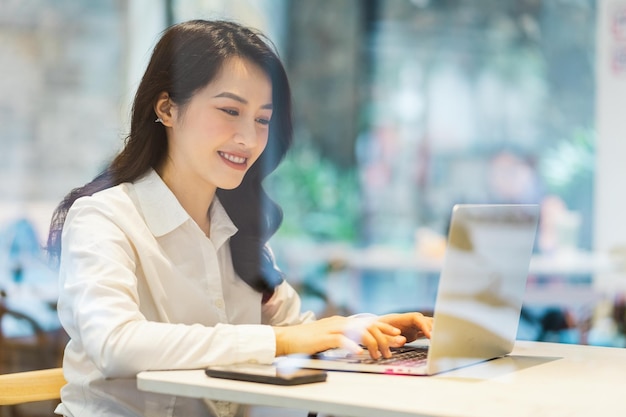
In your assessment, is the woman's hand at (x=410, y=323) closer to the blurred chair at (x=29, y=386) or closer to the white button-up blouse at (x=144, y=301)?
the white button-up blouse at (x=144, y=301)

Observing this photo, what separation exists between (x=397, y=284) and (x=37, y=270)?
7.36 ft

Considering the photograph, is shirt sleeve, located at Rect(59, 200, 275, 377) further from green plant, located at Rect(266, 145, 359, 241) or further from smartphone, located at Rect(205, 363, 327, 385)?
green plant, located at Rect(266, 145, 359, 241)

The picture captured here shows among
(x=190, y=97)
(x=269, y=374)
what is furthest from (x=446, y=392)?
(x=190, y=97)

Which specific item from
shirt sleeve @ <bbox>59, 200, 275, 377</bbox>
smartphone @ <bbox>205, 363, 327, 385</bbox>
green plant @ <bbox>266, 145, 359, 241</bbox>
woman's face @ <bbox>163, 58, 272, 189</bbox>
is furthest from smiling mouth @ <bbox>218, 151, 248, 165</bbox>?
green plant @ <bbox>266, 145, 359, 241</bbox>

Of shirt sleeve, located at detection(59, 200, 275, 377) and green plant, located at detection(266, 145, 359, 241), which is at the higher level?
shirt sleeve, located at detection(59, 200, 275, 377)

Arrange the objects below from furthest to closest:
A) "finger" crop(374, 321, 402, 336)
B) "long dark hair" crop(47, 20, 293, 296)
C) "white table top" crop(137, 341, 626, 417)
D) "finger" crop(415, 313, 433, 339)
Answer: "long dark hair" crop(47, 20, 293, 296) < "finger" crop(415, 313, 433, 339) < "finger" crop(374, 321, 402, 336) < "white table top" crop(137, 341, 626, 417)

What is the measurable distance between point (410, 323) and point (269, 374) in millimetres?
419

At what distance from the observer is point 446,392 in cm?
110

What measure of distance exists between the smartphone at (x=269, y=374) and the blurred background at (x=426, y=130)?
2.50 meters

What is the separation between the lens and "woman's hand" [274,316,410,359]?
1298 millimetres

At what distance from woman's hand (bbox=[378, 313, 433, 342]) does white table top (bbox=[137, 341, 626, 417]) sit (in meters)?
0.16

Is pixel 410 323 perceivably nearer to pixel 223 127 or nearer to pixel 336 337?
pixel 336 337

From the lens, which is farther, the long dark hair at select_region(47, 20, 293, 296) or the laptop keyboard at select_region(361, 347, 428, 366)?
the long dark hair at select_region(47, 20, 293, 296)

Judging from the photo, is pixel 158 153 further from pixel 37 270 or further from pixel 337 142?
pixel 337 142
